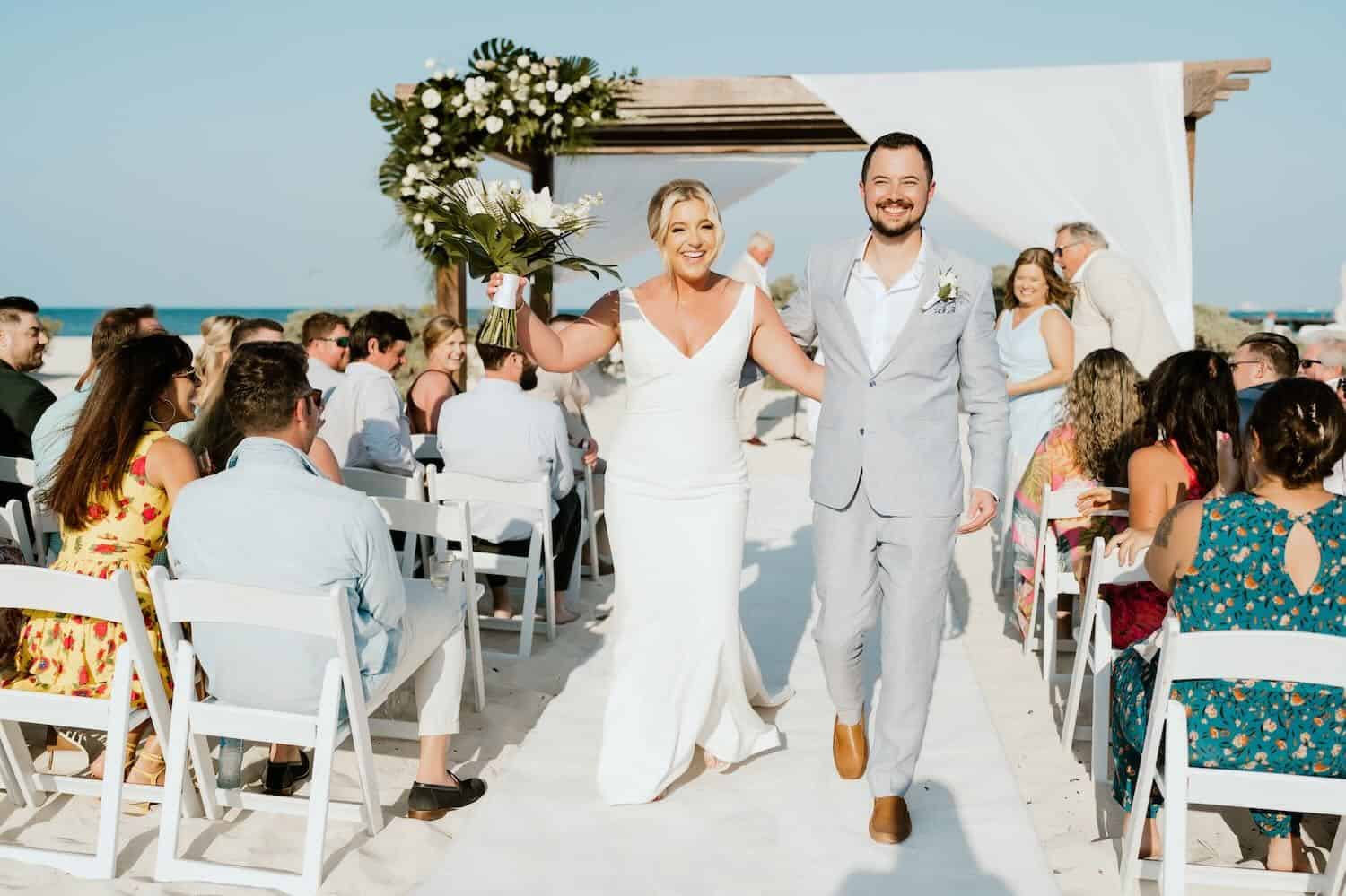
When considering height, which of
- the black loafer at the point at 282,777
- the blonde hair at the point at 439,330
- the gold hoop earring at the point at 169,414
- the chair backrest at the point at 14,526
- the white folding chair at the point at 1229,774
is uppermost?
the blonde hair at the point at 439,330

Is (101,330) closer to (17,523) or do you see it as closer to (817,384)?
(17,523)

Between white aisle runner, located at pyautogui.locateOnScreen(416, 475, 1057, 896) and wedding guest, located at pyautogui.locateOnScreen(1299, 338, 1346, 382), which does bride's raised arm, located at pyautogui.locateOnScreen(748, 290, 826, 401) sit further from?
wedding guest, located at pyautogui.locateOnScreen(1299, 338, 1346, 382)

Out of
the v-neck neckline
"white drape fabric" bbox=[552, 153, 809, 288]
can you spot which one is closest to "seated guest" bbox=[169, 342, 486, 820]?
the v-neck neckline

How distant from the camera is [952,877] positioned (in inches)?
116

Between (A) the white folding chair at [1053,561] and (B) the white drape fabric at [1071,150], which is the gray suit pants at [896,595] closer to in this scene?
(A) the white folding chair at [1053,561]

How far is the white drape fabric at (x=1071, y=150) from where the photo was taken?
7621 mm

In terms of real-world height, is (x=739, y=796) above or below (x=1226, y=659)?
below

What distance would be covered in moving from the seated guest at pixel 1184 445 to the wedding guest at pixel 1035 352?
2.15 m

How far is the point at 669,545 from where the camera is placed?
3.36 meters

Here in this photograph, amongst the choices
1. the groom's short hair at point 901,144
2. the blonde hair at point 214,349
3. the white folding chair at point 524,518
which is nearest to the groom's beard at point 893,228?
the groom's short hair at point 901,144

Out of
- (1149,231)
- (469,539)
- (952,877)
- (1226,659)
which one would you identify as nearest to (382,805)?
(469,539)

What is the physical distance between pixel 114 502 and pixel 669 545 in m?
1.72

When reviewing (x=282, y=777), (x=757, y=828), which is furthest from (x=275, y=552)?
(x=757, y=828)

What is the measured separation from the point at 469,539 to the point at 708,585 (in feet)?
3.54
